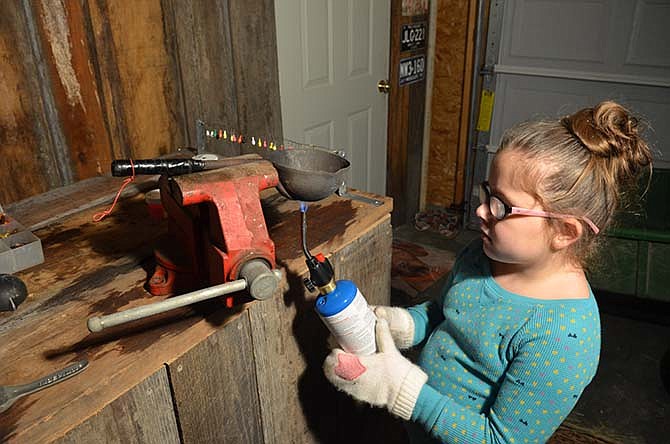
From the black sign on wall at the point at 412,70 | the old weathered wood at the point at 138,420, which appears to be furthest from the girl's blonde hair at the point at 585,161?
the black sign on wall at the point at 412,70

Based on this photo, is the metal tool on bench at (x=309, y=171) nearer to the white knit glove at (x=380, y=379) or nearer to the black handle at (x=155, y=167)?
the black handle at (x=155, y=167)

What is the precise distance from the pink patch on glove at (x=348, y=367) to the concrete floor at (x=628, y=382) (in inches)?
52.1

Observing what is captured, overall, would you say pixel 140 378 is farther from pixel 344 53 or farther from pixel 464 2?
pixel 464 2

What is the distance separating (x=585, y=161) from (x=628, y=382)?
1.79 m

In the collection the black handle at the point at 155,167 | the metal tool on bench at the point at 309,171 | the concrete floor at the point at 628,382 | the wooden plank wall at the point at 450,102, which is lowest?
the concrete floor at the point at 628,382

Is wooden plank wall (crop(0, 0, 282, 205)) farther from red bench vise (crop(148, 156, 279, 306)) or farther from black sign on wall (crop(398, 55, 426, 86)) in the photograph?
black sign on wall (crop(398, 55, 426, 86))

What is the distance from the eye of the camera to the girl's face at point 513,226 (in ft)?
3.12

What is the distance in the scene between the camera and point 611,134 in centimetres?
93

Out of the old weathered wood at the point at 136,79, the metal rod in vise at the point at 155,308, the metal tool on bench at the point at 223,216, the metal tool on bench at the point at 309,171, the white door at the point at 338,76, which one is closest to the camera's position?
the metal rod in vise at the point at 155,308

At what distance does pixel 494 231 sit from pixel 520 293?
0.45 feet

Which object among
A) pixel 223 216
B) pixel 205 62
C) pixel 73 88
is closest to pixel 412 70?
pixel 205 62

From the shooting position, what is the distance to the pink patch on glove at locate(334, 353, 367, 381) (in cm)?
103

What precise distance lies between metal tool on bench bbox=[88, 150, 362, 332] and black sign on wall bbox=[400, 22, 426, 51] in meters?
2.44

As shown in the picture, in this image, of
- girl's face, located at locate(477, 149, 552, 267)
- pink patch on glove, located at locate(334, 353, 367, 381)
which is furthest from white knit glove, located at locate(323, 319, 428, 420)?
girl's face, located at locate(477, 149, 552, 267)
